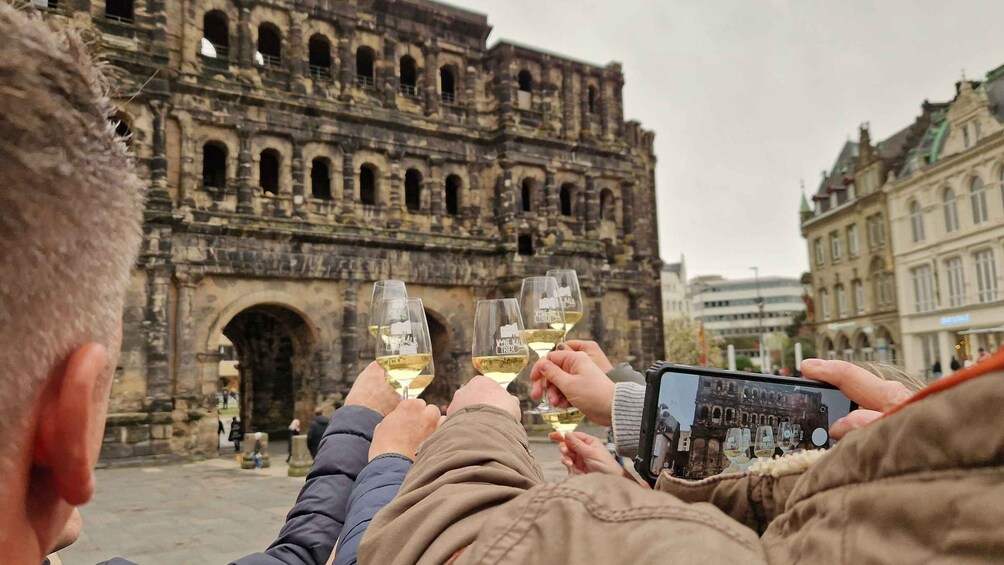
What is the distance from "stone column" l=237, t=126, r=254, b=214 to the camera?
59.5ft

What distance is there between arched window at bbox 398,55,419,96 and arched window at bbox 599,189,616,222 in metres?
8.03

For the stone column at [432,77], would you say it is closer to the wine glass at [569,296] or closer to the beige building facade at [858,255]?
the wine glass at [569,296]

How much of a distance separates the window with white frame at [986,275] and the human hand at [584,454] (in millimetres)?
33908

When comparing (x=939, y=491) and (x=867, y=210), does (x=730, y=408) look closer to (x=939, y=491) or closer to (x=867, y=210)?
(x=939, y=491)

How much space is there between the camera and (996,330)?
27969 millimetres

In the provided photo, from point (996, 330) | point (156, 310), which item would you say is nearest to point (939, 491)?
point (156, 310)

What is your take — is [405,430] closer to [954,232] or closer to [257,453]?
[257,453]

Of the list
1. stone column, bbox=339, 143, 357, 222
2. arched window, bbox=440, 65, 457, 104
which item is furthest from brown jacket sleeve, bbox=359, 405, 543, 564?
arched window, bbox=440, 65, 457, 104

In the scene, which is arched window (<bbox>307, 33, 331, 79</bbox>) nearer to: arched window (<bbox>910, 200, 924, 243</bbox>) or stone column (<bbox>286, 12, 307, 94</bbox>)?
stone column (<bbox>286, 12, 307, 94</bbox>)

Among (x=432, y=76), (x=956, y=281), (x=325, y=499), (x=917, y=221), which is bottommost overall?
(x=325, y=499)

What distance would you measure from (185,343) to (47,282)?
1737 centimetres

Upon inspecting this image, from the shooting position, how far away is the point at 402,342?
2574 millimetres

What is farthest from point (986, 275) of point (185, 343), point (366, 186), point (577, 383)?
point (577, 383)

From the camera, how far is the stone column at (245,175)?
1814cm
